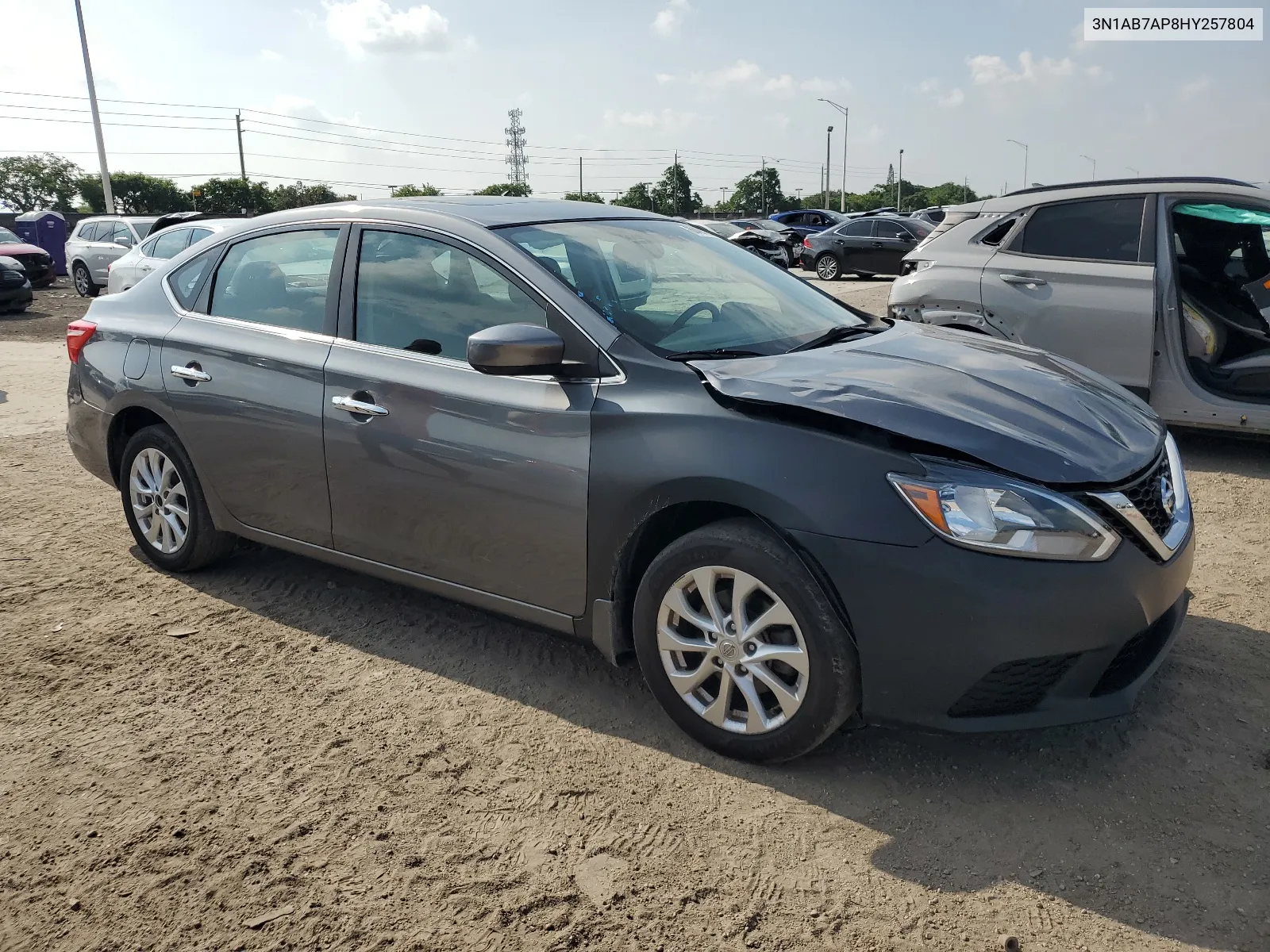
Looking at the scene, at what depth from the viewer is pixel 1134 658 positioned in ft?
9.50

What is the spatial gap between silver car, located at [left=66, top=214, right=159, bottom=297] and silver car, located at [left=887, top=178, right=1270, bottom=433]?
1853cm

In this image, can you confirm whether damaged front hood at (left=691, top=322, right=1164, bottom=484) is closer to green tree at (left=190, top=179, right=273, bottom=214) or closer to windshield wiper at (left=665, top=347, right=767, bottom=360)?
windshield wiper at (left=665, top=347, right=767, bottom=360)

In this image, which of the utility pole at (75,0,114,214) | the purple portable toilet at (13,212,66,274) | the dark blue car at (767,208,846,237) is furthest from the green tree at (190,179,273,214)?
the dark blue car at (767,208,846,237)

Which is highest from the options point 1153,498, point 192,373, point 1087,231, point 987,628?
point 1087,231

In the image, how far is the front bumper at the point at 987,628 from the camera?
261cm

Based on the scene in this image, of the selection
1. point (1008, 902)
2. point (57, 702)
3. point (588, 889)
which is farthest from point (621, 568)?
point (57, 702)

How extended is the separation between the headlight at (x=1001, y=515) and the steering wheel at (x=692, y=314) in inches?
42.2

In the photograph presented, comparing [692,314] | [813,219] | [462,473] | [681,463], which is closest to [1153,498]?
[681,463]

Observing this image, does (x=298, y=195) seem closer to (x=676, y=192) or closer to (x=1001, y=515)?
(x=676, y=192)

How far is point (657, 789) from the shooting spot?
116 inches

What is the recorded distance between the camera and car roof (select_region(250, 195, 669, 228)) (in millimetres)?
3809

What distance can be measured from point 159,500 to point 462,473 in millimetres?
2027

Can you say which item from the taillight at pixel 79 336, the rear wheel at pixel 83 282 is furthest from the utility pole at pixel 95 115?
the taillight at pixel 79 336

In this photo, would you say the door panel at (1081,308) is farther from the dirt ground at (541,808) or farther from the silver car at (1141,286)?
the dirt ground at (541,808)
